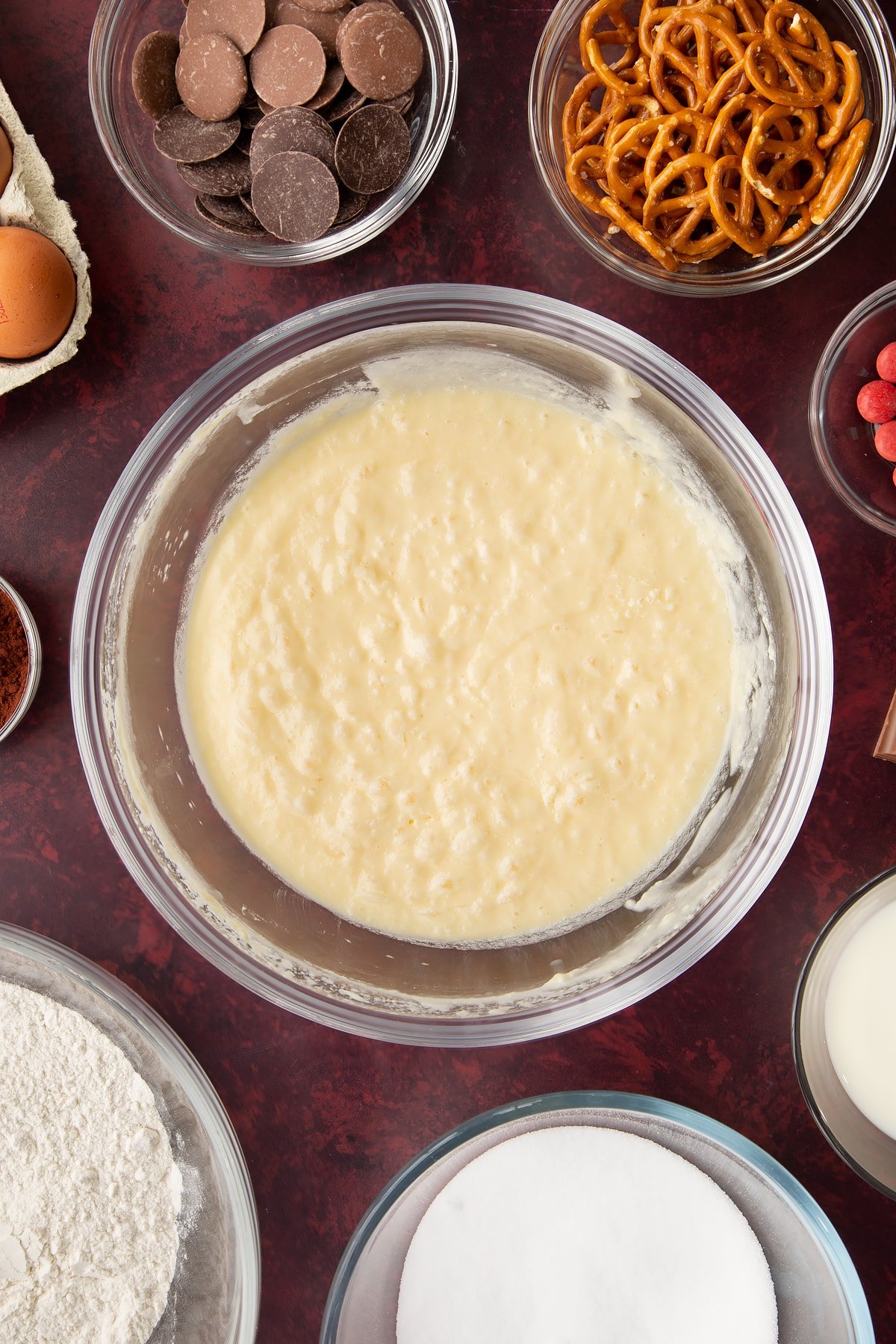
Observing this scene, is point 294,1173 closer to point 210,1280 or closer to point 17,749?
point 210,1280

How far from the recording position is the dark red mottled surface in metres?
1.54

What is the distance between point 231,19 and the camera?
147 centimetres

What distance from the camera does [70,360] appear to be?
5.13ft

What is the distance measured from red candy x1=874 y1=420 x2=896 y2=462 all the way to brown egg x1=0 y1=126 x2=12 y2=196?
145cm

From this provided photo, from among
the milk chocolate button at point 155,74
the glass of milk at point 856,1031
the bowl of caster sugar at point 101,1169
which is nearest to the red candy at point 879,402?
the glass of milk at point 856,1031

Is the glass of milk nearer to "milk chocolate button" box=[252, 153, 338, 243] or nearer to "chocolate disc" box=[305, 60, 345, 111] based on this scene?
"milk chocolate button" box=[252, 153, 338, 243]

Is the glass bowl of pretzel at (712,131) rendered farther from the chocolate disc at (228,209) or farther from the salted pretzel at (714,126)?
the chocolate disc at (228,209)

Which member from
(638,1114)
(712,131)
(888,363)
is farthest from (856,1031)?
(712,131)

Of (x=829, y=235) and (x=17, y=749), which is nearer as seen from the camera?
(x=829, y=235)

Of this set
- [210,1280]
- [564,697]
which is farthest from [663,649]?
[210,1280]

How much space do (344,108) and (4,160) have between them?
54 cm

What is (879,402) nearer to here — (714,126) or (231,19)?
(714,126)

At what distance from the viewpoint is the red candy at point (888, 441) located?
58.9 inches

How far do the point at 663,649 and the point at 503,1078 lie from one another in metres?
0.74
